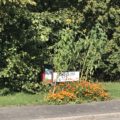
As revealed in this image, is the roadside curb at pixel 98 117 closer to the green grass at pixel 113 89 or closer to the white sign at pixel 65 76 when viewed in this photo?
the green grass at pixel 113 89

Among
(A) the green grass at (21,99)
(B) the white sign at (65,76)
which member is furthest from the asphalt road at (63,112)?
(B) the white sign at (65,76)

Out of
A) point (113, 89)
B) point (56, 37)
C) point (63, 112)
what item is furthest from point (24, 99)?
point (113, 89)

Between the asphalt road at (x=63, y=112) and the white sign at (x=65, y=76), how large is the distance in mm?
1366

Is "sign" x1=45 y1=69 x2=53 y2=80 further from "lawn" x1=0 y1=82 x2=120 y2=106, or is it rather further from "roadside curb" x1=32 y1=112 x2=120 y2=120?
"roadside curb" x1=32 y1=112 x2=120 y2=120

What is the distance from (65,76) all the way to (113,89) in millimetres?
2514

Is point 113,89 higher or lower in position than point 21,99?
higher

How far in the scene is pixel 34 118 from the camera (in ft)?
36.0

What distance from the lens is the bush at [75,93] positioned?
513 inches

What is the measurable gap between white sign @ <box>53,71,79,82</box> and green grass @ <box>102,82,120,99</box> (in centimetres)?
127

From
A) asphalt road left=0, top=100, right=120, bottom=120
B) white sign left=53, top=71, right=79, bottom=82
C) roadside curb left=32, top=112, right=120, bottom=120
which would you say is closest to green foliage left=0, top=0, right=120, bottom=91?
white sign left=53, top=71, right=79, bottom=82

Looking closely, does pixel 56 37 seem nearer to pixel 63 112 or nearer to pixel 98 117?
pixel 63 112

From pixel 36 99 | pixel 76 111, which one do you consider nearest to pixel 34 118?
pixel 76 111

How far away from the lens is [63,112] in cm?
1187

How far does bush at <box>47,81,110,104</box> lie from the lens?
1302 centimetres
